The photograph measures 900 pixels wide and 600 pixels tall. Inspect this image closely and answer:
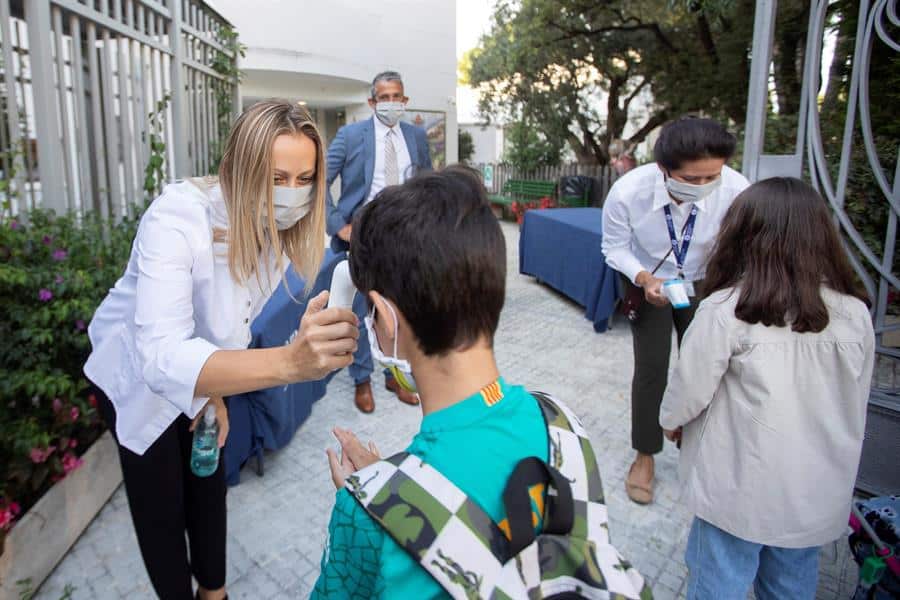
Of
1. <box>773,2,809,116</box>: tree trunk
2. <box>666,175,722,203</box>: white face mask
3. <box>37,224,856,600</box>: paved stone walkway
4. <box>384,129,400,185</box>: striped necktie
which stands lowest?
<box>37,224,856,600</box>: paved stone walkway

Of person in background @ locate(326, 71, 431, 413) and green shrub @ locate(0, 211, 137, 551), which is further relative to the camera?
person in background @ locate(326, 71, 431, 413)

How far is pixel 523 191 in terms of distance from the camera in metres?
15.1

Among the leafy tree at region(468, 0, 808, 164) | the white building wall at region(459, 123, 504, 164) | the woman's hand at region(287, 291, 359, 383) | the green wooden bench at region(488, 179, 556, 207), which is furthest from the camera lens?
the white building wall at region(459, 123, 504, 164)

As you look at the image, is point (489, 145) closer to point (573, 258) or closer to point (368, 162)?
point (573, 258)

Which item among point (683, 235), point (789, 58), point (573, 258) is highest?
point (789, 58)

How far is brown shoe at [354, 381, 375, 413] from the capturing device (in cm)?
387

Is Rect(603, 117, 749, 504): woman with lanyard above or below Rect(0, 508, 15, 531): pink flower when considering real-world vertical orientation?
above

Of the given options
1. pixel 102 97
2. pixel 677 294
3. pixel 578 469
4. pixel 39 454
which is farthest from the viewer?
pixel 102 97

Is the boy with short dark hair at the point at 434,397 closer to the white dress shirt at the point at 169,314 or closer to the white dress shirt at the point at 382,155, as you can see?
the white dress shirt at the point at 169,314

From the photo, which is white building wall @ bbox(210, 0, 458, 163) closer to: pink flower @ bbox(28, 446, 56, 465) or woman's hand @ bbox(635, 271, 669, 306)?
pink flower @ bbox(28, 446, 56, 465)

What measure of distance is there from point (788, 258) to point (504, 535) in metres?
1.27

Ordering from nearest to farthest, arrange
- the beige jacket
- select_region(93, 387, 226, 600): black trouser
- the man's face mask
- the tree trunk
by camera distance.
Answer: the man's face mask
the beige jacket
select_region(93, 387, 226, 600): black trouser
the tree trunk

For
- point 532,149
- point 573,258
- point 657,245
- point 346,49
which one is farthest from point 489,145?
point 657,245

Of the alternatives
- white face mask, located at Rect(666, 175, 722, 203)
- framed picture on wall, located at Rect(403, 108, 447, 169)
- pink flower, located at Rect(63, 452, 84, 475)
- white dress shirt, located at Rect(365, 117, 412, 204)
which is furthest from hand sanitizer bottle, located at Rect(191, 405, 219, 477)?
framed picture on wall, located at Rect(403, 108, 447, 169)
